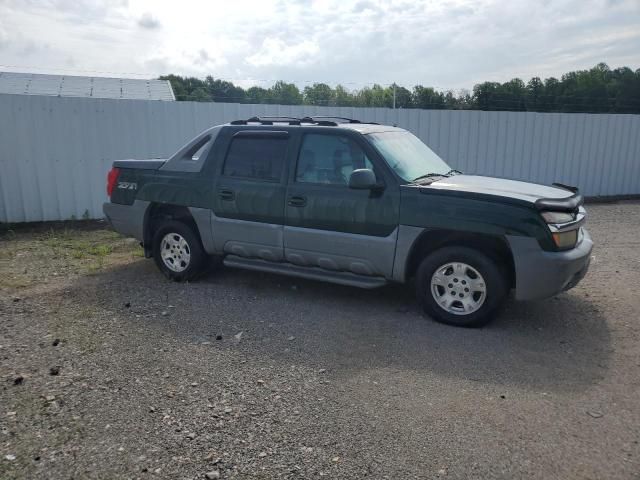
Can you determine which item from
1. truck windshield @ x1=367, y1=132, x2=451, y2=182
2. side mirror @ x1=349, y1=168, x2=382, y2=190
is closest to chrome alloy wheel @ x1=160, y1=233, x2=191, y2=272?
side mirror @ x1=349, y1=168, x2=382, y2=190

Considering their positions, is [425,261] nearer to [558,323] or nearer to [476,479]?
[558,323]

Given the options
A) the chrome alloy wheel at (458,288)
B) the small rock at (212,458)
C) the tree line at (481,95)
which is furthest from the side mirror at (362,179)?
the tree line at (481,95)

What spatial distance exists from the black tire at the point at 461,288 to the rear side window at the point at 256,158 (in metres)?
1.97

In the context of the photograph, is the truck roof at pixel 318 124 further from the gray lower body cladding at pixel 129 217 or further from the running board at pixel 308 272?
the gray lower body cladding at pixel 129 217

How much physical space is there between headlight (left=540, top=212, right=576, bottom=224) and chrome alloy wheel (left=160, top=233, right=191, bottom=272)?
4.00 meters

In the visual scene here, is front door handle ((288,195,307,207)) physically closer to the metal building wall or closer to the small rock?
the small rock

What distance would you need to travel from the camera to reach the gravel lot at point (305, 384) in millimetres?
3023

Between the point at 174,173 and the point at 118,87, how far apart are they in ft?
45.2

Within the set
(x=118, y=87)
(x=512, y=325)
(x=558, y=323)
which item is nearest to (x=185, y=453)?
(x=512, y=325)

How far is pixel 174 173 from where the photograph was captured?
21.0 ft

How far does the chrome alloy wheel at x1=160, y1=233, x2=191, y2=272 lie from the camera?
253 inches

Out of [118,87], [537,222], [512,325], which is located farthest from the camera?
[118,87]

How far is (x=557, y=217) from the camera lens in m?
4.68

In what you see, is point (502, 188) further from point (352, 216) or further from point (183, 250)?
point (183, 250)
